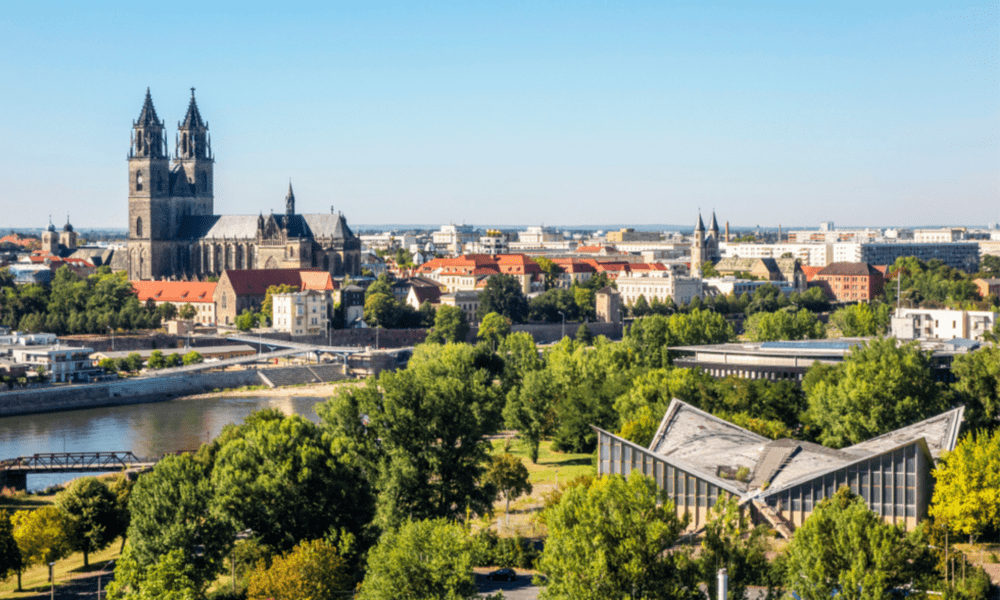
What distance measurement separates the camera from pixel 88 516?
29.2m

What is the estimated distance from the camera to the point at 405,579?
816 inches

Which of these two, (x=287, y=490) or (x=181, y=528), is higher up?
(x=287, y=490)

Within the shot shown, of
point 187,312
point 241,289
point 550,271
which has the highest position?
point 550,271

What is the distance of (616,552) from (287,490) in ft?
28.2

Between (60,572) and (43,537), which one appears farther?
(60,572)

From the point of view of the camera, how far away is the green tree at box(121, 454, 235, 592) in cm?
2453

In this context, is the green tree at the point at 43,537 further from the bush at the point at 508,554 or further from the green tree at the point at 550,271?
the green tree at the point at 550,271

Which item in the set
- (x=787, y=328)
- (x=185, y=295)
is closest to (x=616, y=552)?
(x=787, y=328)

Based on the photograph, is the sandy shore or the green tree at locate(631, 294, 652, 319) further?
the green tree at locate(631, 294, 652, 319)

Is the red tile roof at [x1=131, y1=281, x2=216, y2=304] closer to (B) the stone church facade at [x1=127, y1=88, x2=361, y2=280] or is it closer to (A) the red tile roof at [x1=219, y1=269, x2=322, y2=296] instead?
(A) the red tile roof at [x1=219, y1=269, x2=322, y2=296]

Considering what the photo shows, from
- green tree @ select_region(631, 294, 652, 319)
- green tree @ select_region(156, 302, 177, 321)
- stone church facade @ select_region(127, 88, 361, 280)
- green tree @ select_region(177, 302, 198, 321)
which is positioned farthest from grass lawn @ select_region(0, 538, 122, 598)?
stone church facade @ select_region(127, 88, 361, 280)

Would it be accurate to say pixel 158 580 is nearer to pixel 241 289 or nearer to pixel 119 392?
pixel 119 392

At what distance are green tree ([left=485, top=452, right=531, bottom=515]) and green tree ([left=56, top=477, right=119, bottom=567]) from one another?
29.1 feet

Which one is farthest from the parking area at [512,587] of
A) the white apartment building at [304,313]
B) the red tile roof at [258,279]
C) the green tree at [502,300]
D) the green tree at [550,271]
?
the green tree at [550,271]
